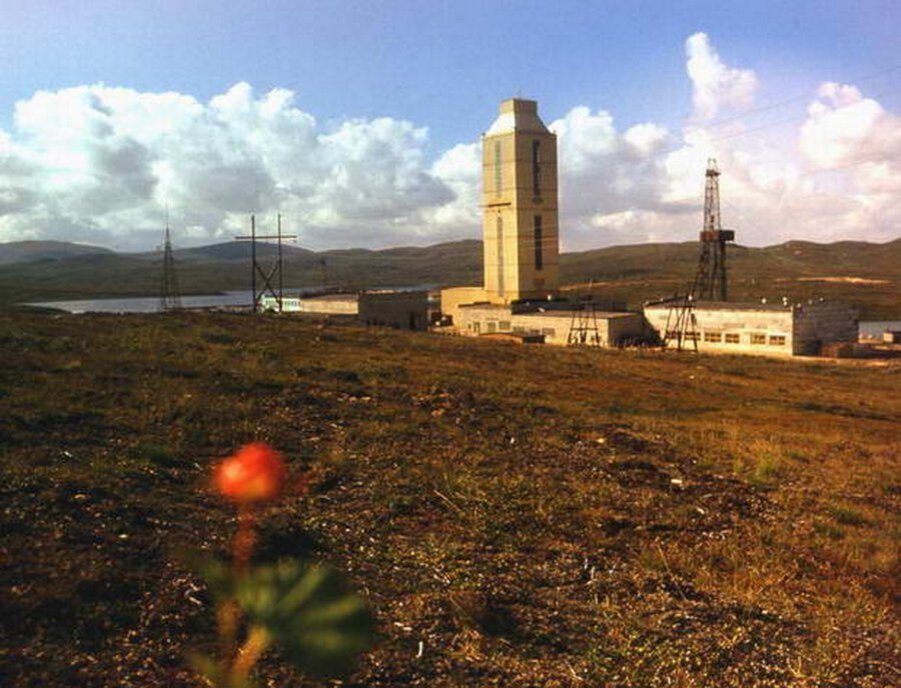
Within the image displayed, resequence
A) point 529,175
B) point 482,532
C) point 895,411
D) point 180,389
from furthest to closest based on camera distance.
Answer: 1. point 529,175
2. point 895,411
3. point 180,389
4. point 482,532

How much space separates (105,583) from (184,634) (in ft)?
3.96

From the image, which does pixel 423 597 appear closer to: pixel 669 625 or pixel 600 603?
pixel 600 603

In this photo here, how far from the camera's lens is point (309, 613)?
270 inches

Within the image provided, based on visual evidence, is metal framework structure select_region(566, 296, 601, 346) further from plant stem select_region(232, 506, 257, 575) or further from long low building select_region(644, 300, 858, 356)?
plant stem select_region(232, 506, 257, 575)

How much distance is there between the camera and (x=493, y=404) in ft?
63.5

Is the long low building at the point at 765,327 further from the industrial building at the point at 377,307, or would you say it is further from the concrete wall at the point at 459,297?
the concrete wall at the point at 459,297

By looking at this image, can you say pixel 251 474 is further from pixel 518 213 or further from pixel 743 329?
pixel 518 213

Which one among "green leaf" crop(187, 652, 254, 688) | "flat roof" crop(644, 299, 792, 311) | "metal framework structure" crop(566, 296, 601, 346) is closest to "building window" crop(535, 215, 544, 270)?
"flat roof" crop(644, 299, 792, 311)

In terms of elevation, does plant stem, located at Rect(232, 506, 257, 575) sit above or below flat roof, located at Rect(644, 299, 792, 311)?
below

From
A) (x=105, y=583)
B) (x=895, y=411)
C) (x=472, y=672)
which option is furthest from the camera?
(x=895, y=411)

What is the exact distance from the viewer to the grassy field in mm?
6363

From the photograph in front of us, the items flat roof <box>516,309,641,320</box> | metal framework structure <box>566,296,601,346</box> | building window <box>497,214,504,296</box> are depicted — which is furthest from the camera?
building window <box>497,214,504,296</box>

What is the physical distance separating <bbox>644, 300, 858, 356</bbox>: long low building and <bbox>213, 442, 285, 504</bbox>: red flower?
50280 millimetres

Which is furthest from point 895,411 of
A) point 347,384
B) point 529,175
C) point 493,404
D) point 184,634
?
point 529,175
